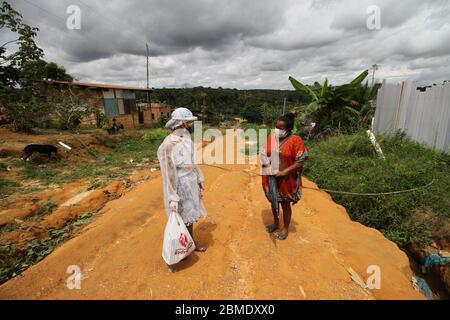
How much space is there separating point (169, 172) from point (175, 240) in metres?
0.71

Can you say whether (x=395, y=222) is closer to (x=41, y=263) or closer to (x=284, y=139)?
(x=284, y=139)

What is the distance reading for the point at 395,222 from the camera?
400 centimetres

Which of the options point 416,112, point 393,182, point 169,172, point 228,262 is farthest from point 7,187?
point 416,112

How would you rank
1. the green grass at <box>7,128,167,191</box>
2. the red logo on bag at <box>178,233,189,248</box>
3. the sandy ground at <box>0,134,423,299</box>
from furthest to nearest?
the green grass at <box>7,128,167,191</box>, the red logo on bag at <box>178,233,189,248</box>, the sandy ground at <box>0,134,423,299</box>

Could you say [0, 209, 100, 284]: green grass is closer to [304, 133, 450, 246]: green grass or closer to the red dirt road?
the red dirt road

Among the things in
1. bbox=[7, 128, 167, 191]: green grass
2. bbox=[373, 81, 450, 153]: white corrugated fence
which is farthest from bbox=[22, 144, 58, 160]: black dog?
bbox=[373, 81, 450, 153]: white corrugated fence

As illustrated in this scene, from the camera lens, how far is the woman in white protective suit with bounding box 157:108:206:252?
8.64 ft

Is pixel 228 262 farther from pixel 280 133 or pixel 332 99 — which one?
pixel 332 99

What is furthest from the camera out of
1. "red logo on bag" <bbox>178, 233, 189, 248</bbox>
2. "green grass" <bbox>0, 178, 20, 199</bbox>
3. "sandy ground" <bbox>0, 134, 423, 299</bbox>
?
"green grass" <bbox>0, 178, 20, 199</bbox>

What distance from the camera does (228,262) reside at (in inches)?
116

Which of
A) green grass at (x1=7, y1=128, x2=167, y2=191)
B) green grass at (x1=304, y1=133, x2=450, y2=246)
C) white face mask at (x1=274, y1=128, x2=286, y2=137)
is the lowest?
green grass at (x1=7, y1=128, x2=167, y2=191)

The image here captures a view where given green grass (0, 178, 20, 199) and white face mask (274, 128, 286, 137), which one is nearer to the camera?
white face mask (274, 128, 286, 137)

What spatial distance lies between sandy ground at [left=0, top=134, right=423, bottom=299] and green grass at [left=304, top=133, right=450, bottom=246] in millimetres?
499
